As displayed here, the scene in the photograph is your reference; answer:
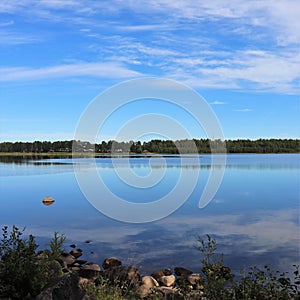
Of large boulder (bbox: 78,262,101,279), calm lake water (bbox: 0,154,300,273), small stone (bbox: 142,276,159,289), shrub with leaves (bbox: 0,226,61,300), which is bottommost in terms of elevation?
calm lake water (bbox: 0,154,300,273)

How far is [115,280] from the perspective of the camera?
623cm

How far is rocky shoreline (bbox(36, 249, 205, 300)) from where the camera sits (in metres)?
4.64

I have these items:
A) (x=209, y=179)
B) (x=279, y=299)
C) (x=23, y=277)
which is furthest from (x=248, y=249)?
(x=209, y=179)

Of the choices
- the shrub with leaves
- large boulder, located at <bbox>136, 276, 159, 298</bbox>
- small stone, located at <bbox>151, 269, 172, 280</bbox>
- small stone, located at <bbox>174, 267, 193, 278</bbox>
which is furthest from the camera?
small stone, located at <bbox>174, 267, 193, 278</bbox>

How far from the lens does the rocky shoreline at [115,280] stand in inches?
183

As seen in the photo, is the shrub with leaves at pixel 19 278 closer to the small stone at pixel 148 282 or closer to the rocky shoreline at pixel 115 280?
the rocky shoreline at pixel 115 280

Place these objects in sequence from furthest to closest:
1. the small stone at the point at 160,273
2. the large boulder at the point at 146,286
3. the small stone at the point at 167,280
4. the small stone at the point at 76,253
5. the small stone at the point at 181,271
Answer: the small stone at the point at 76,253 → the small stone at the point at 181,271 → the small stone at the point at 160,273 → the small stone at the point at 167,280 → the large boulder at the point at 146,286

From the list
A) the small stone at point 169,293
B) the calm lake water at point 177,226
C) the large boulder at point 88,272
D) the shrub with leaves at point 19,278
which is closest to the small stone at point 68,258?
the calm lake water at point 177,226

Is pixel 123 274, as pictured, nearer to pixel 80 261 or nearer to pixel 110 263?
pixel 110 263

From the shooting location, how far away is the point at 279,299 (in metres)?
5.40

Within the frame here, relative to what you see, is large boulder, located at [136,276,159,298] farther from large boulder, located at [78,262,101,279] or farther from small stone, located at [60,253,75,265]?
small stone, located at [60,253,75,265]

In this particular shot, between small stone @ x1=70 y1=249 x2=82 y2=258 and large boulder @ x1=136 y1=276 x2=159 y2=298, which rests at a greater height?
large boulder @ x1=136 y1=276 x2=159 y2=298

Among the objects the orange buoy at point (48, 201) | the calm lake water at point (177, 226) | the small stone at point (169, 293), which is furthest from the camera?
the orange buoy at point (48, 201)

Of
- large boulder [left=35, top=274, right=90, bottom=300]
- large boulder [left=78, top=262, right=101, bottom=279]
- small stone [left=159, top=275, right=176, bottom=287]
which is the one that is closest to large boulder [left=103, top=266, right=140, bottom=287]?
large boulder [left=78, top=262, right=101, bottom=279]
